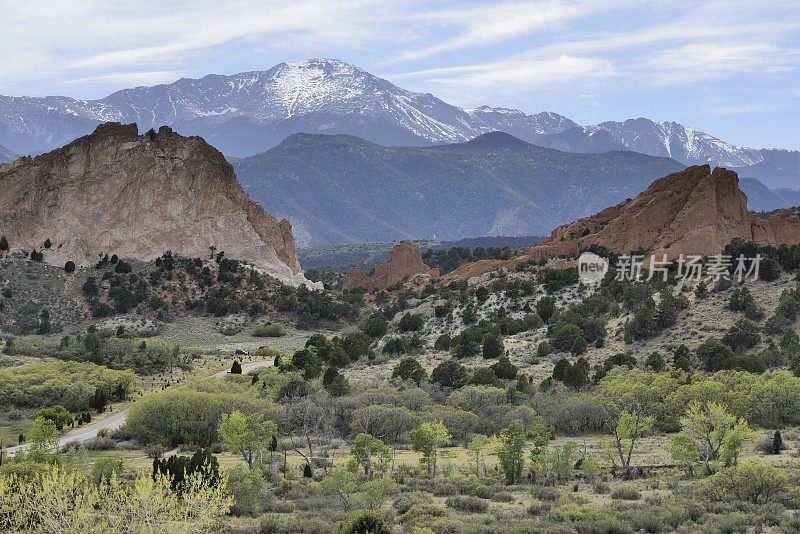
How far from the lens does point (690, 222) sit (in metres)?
100

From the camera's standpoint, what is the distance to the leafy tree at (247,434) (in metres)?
43.2

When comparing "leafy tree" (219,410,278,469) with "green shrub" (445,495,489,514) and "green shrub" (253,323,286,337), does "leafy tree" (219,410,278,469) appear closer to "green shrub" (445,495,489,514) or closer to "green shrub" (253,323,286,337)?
"green shrub" (445,495,489,514)

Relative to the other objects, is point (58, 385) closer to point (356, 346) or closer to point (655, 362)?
point (356, 346)

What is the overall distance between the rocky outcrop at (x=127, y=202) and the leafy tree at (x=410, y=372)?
5975 centimetres

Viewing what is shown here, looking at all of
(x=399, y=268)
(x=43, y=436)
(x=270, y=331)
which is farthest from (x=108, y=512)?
(x=399, y=268)

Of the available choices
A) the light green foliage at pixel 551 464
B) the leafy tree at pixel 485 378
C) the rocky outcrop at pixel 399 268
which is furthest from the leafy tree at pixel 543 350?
the rocky outcrop at pixel 399 268

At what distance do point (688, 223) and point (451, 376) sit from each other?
142 ft

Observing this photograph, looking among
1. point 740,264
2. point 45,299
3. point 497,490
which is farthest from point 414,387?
point 45,299

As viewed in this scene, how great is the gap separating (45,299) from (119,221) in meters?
16.3

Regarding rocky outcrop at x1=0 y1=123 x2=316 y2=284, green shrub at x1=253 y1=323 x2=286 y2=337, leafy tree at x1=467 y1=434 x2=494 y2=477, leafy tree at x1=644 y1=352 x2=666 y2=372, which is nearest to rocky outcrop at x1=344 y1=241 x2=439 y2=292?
rocky outcrop at x1=0 y1=123 x2=316 y2=284

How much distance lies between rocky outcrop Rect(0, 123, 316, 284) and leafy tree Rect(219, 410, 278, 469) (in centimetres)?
8111

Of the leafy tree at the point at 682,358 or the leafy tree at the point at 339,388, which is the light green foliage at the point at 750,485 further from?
the leafy tree at the point at 339,388

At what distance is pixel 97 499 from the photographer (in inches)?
1177

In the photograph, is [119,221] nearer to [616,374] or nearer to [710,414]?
[616,374]
